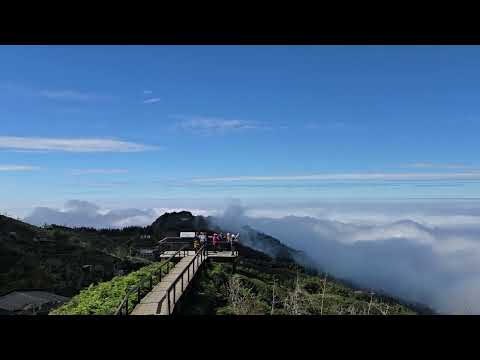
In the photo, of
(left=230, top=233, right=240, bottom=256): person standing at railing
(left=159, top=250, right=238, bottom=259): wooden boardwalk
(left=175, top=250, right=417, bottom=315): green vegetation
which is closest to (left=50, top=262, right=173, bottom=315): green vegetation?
(left=175, top=250, right=417, bottom=315): green vegetation

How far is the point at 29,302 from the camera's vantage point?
15.4m

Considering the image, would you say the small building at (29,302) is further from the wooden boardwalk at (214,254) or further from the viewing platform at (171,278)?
the wooden boardwalk at (214,254)

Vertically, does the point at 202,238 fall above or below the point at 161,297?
above

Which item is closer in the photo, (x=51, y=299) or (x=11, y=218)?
(x=51, y=299)

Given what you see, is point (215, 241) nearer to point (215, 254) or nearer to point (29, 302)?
point (215, 254)

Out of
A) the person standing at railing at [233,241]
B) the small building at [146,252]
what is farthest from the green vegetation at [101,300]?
the small building at [146,252]

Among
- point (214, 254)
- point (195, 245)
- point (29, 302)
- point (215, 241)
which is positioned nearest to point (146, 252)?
point (195, 245)

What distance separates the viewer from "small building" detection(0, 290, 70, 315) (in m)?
14.5

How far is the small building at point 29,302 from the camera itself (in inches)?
571

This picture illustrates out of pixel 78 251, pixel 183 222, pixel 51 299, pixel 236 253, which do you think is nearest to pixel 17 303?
pixel 51 299

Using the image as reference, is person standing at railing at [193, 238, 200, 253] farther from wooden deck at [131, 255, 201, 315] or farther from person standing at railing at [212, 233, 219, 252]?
wooden deck at [131, 255, 201, 315]
